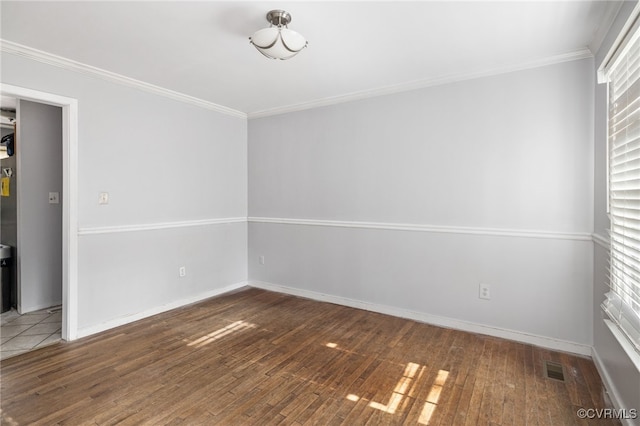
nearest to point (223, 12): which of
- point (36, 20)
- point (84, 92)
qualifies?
point (36, 20)

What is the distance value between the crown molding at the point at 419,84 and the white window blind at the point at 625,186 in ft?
1.98

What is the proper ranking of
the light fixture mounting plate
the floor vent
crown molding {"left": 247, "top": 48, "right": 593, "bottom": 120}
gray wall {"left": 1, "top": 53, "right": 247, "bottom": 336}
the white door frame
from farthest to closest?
gray wall {"left": 1, "top": 53, "right": 247, "bottom": 336} < the white door frame < crown molding {"left": 247, "top": 48, "right": 593, "bottom": 120} < the floor vent < the light fixture mounting plate

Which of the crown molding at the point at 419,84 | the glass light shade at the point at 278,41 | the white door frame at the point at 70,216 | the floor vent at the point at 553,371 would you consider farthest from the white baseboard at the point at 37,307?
the floor vent at the point at 553,371

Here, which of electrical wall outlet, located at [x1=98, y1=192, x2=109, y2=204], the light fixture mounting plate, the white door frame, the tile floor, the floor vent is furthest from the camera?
electrical wall outlet, located at [x1=98, y1=192, x2=109, y2=204]

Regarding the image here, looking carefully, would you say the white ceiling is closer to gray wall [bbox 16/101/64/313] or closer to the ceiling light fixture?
the ceiling light fixture

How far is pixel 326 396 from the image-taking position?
2.07m

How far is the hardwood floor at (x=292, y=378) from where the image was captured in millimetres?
1895

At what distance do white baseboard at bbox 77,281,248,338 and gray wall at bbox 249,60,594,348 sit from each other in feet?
2.58

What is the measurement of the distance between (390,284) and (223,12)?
2.86 meters

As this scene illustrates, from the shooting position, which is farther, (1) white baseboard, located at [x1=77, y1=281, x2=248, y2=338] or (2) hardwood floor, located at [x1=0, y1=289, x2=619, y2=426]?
(1) white baseboard, located at [x1=77, y1=281, x2=248, y2=338]

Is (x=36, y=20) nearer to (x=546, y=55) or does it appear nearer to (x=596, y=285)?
(x=546, y=55)

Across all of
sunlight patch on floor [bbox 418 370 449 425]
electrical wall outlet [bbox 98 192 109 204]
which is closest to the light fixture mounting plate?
electrical wall outlet [bbox 98 192 109 204]

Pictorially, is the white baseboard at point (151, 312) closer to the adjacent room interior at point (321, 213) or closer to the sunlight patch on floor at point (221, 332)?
the adjacent room interior at point (321, 213)

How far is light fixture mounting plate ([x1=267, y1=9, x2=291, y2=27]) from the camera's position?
2.02 meters
